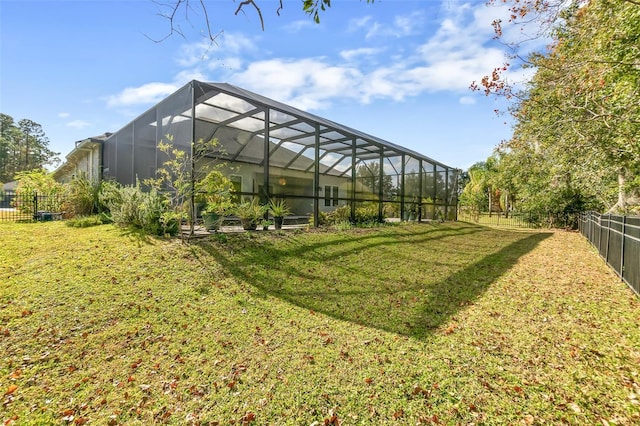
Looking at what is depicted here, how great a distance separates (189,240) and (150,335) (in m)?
2.83

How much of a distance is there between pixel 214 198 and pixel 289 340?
428cm

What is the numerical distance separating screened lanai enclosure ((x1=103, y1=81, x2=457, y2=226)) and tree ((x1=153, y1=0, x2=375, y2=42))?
3.91 m

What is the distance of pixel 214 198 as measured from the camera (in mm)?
6320

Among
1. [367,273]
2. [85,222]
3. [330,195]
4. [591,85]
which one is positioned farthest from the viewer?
[330,195]

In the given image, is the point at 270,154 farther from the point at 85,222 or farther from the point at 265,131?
the point at 85,222

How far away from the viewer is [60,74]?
639cm

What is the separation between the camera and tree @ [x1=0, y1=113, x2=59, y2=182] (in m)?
34.6

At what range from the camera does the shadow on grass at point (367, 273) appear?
389 centimetres

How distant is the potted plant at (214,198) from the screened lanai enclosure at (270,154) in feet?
1.24

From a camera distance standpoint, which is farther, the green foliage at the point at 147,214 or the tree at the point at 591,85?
the green foliage at the point at 147,214

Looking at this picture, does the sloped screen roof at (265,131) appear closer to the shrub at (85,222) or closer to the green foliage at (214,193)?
the green foliage at (214,193)

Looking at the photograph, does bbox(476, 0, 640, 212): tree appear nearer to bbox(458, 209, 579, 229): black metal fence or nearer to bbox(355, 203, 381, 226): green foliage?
bbox(355, 203, 381, 226): green foliage

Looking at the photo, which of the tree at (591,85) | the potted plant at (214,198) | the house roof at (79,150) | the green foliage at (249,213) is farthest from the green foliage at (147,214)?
the tree at (591,85)

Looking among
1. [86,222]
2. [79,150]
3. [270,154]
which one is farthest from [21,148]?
[270,154]
